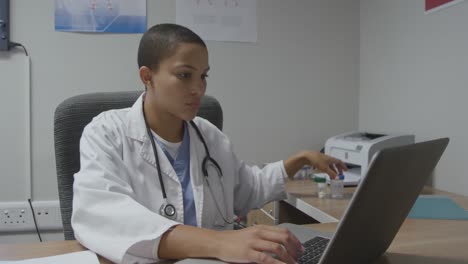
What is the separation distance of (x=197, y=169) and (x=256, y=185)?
25 cm

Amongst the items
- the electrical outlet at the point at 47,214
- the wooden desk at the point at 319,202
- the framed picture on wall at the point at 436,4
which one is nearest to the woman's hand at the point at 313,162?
the wooden desk at the point at 319,202

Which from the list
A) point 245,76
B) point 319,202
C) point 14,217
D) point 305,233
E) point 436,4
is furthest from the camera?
point 245,76

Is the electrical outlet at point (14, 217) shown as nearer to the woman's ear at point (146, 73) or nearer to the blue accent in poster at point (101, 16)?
the blue accent in poster at point (101, 16)

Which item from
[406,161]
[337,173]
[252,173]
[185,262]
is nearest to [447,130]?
[337,173]

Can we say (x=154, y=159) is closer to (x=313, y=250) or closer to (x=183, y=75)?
(x=183, y=75)

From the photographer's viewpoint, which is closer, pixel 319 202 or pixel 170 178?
pixel 170 178

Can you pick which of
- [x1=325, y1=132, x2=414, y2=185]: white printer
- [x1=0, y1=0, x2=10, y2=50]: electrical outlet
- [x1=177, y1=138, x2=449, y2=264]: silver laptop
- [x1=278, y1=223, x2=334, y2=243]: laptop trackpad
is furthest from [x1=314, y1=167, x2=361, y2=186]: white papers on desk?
[x1=0, y1=0, x2=10, y2=50]: electrical outlet

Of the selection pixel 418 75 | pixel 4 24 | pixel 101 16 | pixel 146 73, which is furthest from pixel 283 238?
pixel 4 24

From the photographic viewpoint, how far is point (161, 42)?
0.98 metres

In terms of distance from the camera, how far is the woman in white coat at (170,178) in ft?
2.28

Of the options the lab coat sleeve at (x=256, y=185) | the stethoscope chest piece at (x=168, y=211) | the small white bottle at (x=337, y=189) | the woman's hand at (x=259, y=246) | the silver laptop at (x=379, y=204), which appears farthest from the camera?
the small white bottle at (x=337, y=189)

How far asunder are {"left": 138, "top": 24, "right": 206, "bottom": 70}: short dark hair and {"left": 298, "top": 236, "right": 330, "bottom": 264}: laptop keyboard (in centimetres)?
Answer: 53

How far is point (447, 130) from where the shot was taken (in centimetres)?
157

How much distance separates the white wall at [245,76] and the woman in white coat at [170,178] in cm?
94
